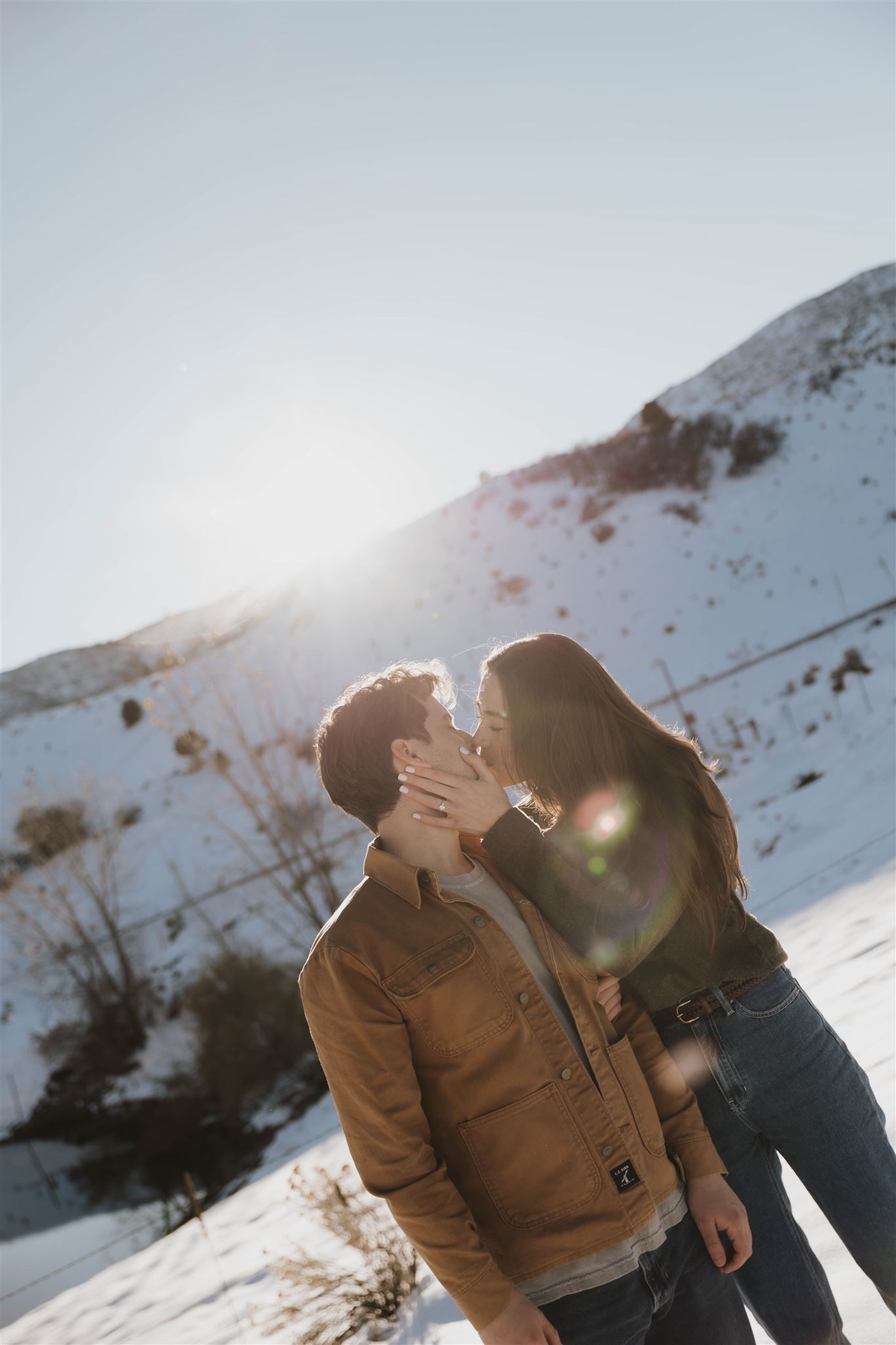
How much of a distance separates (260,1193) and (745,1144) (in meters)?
6.58

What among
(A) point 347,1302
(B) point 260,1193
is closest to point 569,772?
(A) point 347,1302

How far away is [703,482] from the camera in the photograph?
2397 cm

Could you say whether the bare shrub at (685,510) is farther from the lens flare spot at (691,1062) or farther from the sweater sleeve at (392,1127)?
the sweater sleeve at (392,1127)

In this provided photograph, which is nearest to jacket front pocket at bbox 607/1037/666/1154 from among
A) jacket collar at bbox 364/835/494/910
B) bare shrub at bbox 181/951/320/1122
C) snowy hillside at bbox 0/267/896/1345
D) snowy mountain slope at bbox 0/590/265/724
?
jacket collar at bbox 364/835/494/910

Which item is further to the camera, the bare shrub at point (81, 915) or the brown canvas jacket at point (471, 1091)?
the bare shrub at point (81, 915)

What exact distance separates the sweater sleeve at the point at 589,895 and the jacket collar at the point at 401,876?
178 mm

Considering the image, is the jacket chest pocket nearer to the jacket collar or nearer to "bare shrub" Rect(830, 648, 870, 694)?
the jacket collar

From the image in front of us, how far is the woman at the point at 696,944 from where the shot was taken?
6.14 ft

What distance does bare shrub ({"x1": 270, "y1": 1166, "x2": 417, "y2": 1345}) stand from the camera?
3.70 m

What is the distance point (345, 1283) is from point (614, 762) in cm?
342

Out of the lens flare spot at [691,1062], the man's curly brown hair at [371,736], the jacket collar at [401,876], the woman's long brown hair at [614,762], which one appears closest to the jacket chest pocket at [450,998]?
the jacket collar at [401,876]

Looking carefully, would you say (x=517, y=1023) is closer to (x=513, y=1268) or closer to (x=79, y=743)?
(x=513, y=1268)

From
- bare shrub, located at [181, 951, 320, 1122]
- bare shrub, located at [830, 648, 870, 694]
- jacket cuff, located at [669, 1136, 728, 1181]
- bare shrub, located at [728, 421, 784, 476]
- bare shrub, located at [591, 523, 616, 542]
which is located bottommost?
bare shrub, located at [181, 951, 320, 1122]

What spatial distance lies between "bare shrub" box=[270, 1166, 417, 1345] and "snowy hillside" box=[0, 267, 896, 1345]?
0.31m
